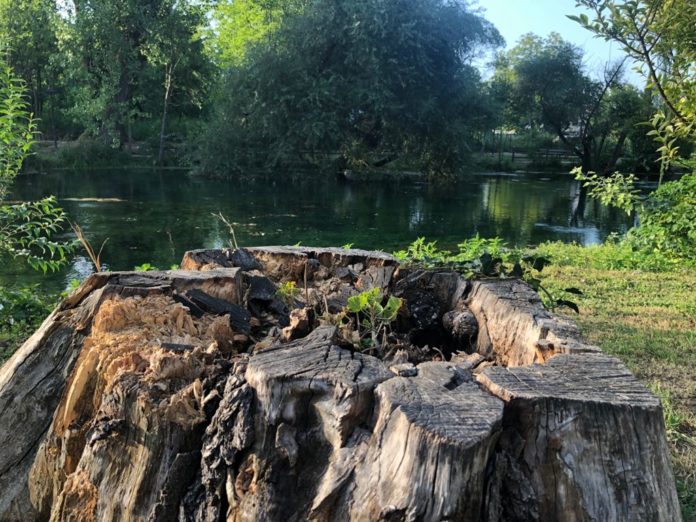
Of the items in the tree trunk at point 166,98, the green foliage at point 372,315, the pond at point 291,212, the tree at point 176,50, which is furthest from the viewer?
the tree trunk at point 166,98

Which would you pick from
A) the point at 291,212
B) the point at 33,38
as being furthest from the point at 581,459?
the point at 33,38

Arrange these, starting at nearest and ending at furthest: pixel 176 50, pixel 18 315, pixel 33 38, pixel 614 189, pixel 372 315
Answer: pixel 372 315, pixel 18 315, pixel 614 189, pixel 33 38, pixel 176 50

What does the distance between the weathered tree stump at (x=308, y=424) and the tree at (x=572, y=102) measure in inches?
1332

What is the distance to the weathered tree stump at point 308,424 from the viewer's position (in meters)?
1.64

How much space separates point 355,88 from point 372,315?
968 inches

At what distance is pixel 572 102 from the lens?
115 feet

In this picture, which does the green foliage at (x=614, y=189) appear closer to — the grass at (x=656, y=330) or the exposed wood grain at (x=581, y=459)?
the grass at (x=656, y=330)

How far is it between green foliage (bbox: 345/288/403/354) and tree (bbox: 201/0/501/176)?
23.3m

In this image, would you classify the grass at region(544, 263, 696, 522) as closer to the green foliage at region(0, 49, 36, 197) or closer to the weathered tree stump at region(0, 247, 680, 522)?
the weathered tree stump at region(0, 247, 680, 522)

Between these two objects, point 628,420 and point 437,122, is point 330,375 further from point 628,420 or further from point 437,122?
point 437,122

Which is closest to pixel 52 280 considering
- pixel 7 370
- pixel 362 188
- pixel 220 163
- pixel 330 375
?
pixel 7 370

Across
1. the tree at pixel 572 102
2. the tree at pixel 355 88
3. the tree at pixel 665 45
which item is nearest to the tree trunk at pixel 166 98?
the tree at pixel 355 88

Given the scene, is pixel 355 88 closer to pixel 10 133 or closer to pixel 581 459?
pixel 10 133

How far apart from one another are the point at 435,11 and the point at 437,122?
470cm
